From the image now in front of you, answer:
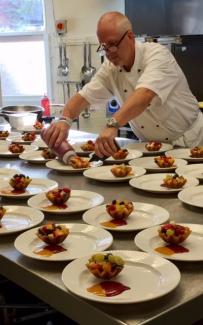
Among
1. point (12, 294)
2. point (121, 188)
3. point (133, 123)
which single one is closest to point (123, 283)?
point (121, 188)

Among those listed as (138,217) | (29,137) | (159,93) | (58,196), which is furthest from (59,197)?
(29,137)

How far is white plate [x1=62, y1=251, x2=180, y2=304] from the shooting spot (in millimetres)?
890

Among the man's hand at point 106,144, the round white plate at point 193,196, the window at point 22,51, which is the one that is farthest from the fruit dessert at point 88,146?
the window at point 22,51

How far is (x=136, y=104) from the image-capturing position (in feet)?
6.26

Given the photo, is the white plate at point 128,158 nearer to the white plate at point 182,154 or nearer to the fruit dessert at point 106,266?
the white plate at point 182,154

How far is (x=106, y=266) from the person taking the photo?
938 millimetres

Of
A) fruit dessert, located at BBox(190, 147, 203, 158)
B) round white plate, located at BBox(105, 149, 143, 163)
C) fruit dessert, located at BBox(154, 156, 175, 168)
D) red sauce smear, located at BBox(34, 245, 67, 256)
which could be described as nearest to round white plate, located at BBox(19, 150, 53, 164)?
round white plate, located at BBox(105, 149, 143, 163)

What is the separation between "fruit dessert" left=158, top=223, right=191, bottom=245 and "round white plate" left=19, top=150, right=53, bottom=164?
0.99 meters

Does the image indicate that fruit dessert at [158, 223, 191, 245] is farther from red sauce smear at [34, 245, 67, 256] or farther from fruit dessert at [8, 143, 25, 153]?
fruit dessert at [8, 143, 25, 153]

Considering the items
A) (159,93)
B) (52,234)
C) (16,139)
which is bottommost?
(16,139)

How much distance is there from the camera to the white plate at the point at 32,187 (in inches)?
60.3

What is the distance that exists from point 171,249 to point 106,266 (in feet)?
0.68

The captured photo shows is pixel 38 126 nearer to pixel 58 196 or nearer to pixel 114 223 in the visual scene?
pixel 58 196

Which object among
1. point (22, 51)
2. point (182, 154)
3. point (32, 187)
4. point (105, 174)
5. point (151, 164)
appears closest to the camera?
point (32, 187)
